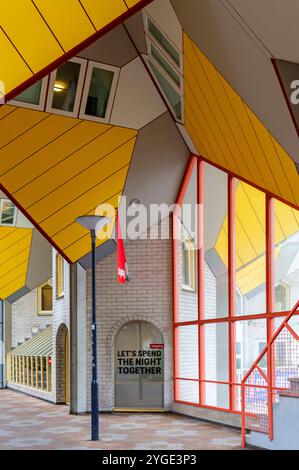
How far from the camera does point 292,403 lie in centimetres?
1121

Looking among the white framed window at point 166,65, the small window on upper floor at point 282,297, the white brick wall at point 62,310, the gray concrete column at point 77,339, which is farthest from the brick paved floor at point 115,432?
the white framed window at point 166,65

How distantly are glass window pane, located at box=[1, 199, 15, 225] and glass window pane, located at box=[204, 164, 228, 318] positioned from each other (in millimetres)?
8315

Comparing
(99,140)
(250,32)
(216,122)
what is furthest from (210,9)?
(99,140)

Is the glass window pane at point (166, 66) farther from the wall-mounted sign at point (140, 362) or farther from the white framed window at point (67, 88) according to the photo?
the wall-mounted sign at point (140, 362)

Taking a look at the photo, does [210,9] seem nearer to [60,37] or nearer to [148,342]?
[60,37]

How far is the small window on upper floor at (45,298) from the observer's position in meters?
28.3

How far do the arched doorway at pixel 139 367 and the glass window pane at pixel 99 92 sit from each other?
6.09 meters

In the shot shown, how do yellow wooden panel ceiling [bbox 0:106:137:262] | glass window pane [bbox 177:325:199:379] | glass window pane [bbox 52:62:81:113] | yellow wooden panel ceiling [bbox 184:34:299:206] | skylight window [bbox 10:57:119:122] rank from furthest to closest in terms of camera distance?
glass window pane [bbox 177:325:199:379] < yellow wooden panel ceiling [bbox 0:106:137:262] < glass window pane [bbox 52:62:81:113] < skylight window [bbox 10:57:119:122] < yellow wooden panel ceiling [bbox 184:34:299:206]

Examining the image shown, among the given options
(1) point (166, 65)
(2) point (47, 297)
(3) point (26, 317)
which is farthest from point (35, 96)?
(3) point (26, 317)

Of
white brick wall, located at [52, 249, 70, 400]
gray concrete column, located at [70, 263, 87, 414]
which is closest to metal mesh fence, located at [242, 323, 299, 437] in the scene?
gray concrete column, located at [70, 263, 87, 414]

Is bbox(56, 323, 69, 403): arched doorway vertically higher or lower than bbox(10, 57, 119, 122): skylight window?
lower

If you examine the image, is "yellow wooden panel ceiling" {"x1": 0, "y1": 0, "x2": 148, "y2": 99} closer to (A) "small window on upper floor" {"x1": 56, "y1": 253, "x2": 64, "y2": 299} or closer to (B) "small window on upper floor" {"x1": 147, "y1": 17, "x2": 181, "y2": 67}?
(B) "small window on upper floor" {"x1": 147, "y1": 17, "x2": 181, "y2": 67}

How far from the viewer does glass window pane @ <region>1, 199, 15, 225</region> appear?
23469mm

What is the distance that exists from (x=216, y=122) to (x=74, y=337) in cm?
768
